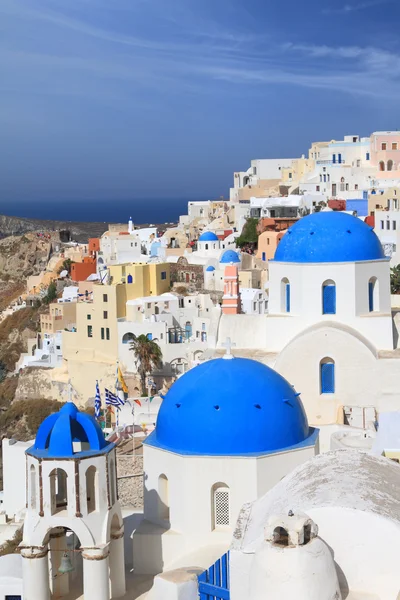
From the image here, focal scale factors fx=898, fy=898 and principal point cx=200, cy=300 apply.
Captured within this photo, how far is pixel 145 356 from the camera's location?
112 ft

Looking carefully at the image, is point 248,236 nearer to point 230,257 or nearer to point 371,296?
point 230,257

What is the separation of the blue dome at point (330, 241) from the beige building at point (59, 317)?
2223cm

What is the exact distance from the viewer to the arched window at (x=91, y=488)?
12673 millimetres

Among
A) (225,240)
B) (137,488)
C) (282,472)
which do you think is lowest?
(137,488)

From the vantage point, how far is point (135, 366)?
35.1 metres

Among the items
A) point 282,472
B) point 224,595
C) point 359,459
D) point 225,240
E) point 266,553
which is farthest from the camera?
point 225,240

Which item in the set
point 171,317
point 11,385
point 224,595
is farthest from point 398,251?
point 224,595

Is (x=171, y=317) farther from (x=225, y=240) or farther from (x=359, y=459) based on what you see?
(x=359, y=459)

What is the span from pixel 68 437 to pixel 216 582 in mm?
3017

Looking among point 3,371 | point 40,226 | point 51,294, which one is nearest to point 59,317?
point 3,371

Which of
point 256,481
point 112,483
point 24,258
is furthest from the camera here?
point 24,258

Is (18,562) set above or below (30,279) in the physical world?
below

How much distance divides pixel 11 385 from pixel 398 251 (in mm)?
18283

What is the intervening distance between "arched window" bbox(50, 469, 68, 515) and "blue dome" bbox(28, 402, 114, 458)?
1.10 ft
